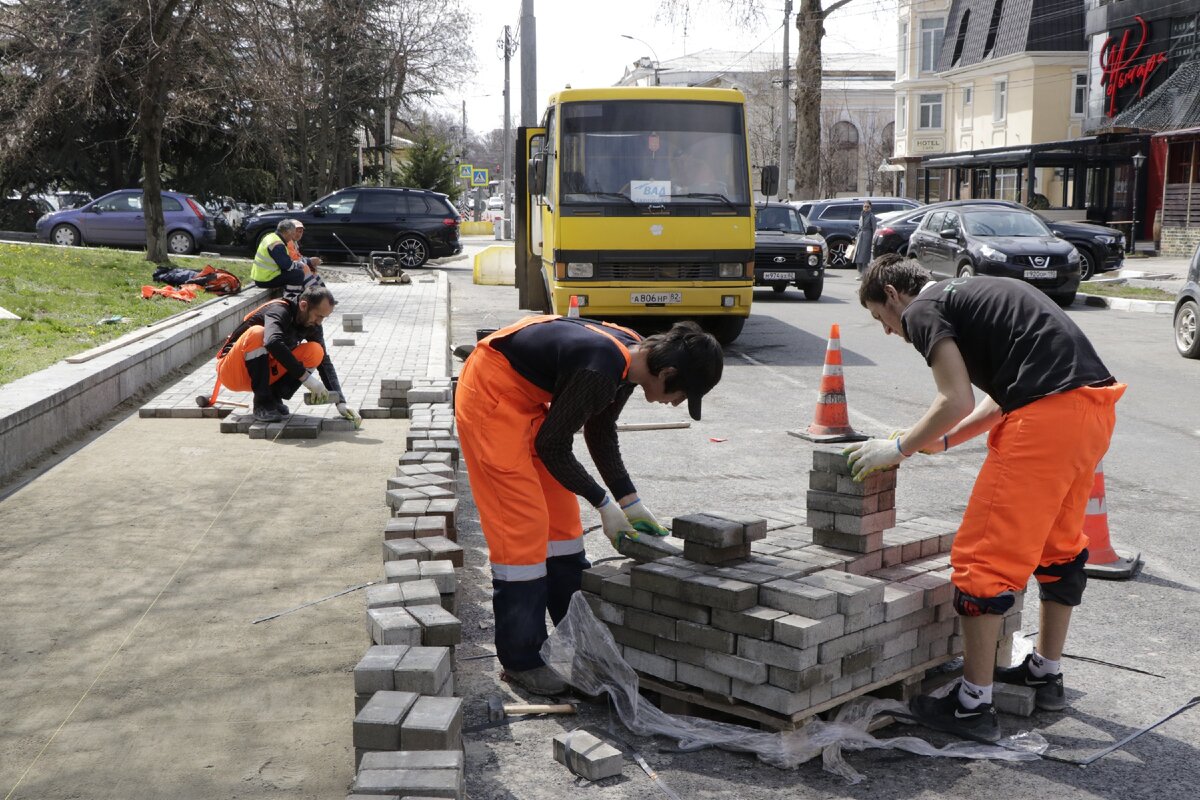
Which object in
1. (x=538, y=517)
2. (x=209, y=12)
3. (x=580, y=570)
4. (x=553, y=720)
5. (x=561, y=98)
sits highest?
(x=209, y=12)

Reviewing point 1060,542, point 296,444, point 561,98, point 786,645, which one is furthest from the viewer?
point 561,98

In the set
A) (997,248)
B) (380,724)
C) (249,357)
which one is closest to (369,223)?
(997,248)

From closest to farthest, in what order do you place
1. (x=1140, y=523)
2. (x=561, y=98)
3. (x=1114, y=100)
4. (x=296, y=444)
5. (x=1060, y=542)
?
(x=1060, y=542)
(x=1140, y=523)
(x=296, y=444)
(x=561, y=98)
(x=1114, y=100)

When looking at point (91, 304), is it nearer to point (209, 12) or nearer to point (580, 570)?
point (209, 12)

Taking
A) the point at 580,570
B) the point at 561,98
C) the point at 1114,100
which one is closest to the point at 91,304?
the point at 561,98

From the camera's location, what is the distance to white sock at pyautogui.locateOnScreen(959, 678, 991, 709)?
3.85 m

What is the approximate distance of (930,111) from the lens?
55.3m

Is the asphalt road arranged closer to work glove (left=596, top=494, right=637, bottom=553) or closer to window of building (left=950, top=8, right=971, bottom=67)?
work glove (left=596, top=494, right=637, bottom=553)

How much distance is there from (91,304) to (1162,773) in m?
12.6

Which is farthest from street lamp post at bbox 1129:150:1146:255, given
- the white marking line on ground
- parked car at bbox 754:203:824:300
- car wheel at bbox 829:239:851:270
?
the white marking line on ground

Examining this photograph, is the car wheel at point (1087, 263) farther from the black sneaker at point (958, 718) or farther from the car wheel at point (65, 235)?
the black sneaker at point (958, 718)

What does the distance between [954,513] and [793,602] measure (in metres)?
3.39

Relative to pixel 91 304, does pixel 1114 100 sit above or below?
above

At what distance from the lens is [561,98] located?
13.2 meters
